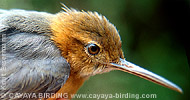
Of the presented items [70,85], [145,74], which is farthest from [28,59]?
[145,74]

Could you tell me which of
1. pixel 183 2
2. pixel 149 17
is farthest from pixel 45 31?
pixel 183 2

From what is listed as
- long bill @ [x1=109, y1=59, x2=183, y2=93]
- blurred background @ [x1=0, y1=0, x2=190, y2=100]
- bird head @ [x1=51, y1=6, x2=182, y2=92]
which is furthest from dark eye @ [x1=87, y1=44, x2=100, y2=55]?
blurred background @ [x1=0, y1=0, x2=190, y2=100]

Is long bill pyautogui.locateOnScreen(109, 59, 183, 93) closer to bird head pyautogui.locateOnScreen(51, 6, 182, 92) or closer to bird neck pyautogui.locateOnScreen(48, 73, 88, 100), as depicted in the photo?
bird head pyautogui.locateOnScreen(51, 6, 182, 92)

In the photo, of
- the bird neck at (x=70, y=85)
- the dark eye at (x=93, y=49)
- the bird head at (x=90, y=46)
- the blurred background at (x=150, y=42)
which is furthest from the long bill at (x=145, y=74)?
the blurred background at (x=150, y=42)

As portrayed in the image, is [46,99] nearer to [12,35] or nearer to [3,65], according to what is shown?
[3,65]

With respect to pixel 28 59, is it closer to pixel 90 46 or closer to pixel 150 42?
pixel 90 46

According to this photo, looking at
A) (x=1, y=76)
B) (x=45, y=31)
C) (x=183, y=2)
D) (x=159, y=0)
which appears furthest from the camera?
(x=159, y=0)

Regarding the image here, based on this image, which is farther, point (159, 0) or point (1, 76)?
point (159, 0)

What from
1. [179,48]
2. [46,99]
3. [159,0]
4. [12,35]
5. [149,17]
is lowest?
[46,99]
